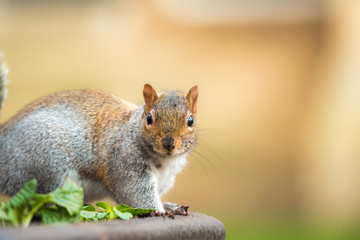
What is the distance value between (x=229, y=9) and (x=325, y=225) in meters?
2.03

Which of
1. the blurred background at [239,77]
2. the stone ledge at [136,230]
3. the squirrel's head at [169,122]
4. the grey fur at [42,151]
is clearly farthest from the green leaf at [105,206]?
the blurred background at [239,77]

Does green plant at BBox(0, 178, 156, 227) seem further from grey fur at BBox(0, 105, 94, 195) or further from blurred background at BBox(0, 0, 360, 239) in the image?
blurred background at BBox(0, 0, 360, 239)

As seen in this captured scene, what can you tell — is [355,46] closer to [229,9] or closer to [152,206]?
[229,9]

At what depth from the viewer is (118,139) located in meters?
1.90

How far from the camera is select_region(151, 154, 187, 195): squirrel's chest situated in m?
1.83

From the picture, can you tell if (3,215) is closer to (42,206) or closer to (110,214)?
(42,206)

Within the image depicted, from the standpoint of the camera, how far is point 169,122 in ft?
5.52

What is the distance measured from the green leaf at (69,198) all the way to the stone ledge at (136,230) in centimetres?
8

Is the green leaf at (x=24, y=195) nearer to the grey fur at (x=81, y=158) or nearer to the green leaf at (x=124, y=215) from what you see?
the green leaf at (x=124, y=215)

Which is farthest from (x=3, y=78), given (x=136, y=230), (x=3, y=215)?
(x=136, y=230)

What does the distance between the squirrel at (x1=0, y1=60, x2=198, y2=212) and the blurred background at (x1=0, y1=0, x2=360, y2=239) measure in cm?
294

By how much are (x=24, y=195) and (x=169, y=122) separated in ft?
1.83

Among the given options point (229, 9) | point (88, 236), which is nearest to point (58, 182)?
point (88, 236)

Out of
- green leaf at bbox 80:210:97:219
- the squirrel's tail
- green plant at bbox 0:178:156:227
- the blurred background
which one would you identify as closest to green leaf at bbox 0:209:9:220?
green plant at bbox 0:178:156:227
